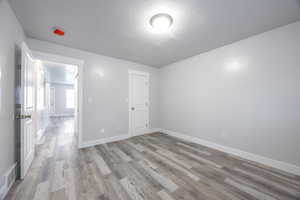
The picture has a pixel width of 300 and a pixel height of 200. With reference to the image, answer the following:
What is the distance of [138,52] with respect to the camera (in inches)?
117

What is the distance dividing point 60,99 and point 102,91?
7802mm

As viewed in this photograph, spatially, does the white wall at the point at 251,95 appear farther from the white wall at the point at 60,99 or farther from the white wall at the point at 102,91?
the white wall at the point at 60,99

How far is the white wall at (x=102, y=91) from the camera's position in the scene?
9.11 ft

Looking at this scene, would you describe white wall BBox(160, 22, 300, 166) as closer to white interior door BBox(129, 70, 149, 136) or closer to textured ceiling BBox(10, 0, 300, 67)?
textured ceiling BBox(10, 0, 300, 67)

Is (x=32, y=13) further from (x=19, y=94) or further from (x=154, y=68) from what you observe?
(x=154, y=68)

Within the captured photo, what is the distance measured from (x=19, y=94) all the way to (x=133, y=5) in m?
2.25

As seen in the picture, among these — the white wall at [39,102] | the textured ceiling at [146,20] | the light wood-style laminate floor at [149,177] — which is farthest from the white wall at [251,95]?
the white wall at [39,102]

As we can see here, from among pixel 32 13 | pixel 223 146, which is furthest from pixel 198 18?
pixel 223 146

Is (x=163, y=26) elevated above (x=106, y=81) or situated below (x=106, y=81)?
above

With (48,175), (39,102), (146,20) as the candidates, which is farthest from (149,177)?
(39,102)

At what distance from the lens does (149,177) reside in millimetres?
1675

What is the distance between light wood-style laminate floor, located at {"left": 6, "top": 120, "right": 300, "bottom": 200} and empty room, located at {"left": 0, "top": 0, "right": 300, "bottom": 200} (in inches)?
0.7

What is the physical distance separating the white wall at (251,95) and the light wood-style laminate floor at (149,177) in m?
0.46

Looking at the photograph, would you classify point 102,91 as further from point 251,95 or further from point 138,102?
point 251,95
